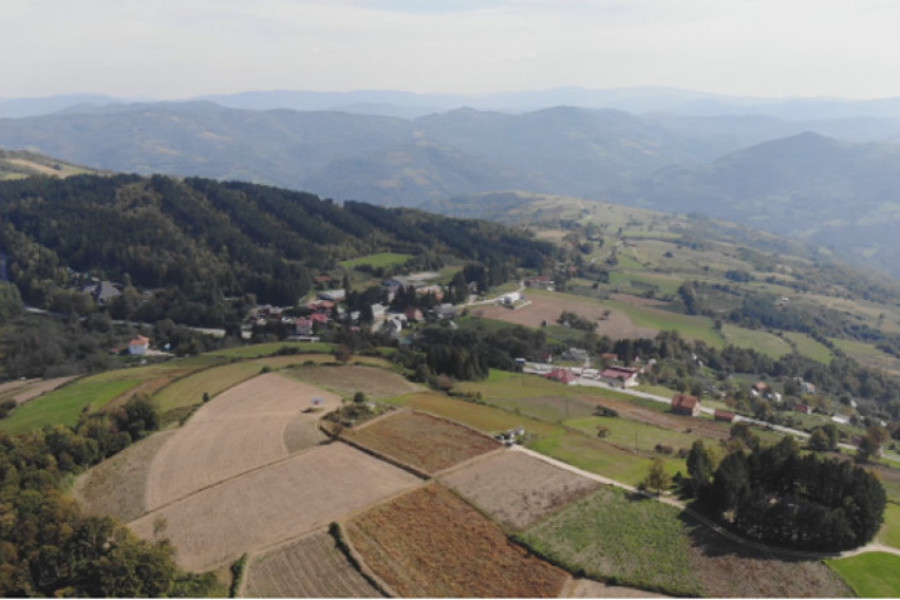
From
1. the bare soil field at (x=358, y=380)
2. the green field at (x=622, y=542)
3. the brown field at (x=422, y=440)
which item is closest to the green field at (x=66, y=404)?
the bare soil field at (x=358, y=380)

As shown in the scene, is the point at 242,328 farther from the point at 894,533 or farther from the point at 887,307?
the point at 887,307

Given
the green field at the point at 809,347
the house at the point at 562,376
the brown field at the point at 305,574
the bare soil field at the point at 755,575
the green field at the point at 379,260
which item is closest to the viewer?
the brown field at the point at 305,574

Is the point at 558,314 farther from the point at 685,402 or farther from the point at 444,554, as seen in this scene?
the point at 444,554

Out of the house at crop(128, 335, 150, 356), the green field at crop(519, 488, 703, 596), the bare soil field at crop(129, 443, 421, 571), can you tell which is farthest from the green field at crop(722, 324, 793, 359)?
the house at crop(128, 335, 150, 356)

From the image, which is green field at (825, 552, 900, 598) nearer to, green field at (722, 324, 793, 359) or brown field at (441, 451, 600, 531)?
brown field at (441, 451, 600, 531)

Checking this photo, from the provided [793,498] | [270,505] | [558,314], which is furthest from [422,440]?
[558,314]

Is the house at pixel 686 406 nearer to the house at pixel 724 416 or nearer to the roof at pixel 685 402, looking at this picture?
the roof at pixel 685 402
